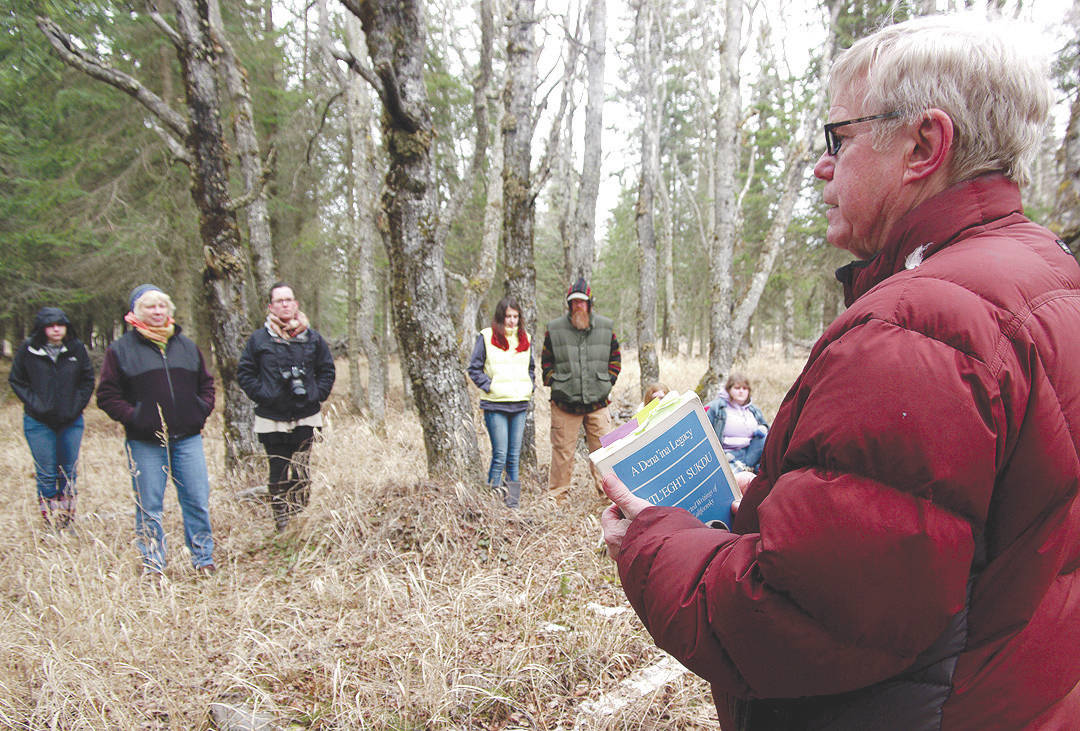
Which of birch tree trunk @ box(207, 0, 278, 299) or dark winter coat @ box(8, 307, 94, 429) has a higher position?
birch tree trunk @ box(207, 0, 278, 299)

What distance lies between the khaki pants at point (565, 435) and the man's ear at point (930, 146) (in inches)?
195

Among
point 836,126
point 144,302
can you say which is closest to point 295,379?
point 144,302

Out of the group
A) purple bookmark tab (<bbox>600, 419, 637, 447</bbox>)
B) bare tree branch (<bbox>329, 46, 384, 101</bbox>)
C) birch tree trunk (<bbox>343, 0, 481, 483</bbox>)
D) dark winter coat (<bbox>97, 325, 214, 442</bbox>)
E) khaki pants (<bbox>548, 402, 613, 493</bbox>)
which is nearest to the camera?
purple bookmark tab (<bbox>600, 419, 637, 447</bbox>)

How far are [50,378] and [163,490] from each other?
1.94 metres

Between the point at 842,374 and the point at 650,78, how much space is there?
1322cm

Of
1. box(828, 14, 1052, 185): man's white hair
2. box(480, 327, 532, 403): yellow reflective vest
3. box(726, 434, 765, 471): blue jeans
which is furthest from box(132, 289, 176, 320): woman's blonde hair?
box(726, 434, 765, 471): blue jeans

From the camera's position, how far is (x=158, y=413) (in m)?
4.23

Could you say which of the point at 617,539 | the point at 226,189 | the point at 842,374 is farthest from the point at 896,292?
the point at 226,189

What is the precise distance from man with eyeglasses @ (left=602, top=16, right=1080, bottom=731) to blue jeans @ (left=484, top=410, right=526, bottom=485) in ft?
15.4

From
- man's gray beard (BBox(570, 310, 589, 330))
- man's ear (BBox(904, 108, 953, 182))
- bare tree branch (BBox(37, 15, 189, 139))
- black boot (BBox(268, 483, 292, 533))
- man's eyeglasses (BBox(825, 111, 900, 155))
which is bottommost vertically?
black boot (BBox(268, 483, 292, 533))

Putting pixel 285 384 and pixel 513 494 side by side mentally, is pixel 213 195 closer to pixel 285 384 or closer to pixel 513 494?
pixel 285 384

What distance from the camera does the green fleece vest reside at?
5.77 m

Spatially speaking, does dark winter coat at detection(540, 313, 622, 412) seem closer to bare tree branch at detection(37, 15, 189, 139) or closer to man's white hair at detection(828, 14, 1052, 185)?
bare tree branch at detection(37, 15, 189, 139)

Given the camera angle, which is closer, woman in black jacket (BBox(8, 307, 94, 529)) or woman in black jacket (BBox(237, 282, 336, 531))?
woman in black jacket (BBox(237, 282, 336, 531))
